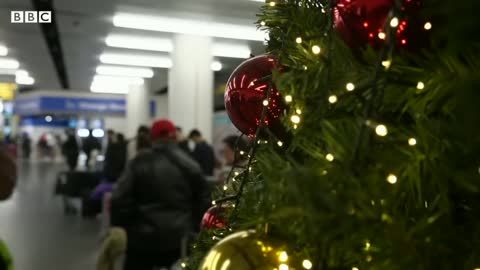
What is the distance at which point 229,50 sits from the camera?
36.9 feet

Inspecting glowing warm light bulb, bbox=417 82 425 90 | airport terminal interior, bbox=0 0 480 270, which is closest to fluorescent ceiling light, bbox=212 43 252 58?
airport terminal interior, bbox=0 0 480 270

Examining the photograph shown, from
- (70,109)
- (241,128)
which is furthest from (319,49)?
(70,109)

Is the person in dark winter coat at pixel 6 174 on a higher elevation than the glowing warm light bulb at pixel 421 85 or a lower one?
lower

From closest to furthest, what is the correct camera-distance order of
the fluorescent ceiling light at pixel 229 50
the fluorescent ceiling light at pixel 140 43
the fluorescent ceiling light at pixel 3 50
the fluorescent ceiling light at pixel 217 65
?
the fluorescent ceiling light at pixel 140 43, the fluorescent ceiling light at pixel 229 50, the fluorescent ceiling light at pixel 3 50, the fluorescent ceiling light at pixel 217 65

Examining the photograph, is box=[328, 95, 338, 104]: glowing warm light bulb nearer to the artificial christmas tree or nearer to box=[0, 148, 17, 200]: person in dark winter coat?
the artificial christmas tree

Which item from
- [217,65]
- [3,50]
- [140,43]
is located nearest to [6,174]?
[140,43]

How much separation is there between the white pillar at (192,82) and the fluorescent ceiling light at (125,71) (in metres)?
5.17

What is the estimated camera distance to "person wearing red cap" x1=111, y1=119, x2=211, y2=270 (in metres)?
3.43

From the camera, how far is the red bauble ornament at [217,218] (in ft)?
2.89

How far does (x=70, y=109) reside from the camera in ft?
69.5

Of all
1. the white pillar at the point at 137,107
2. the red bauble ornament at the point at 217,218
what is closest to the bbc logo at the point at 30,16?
the white pillar at the point at 137,107

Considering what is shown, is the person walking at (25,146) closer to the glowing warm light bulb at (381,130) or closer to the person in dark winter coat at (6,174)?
the person in dark winter coat at (6,174)

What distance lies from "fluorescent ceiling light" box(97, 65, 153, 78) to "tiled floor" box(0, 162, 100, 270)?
443 centimetres

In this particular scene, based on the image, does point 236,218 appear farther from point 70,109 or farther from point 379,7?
point 70,109
